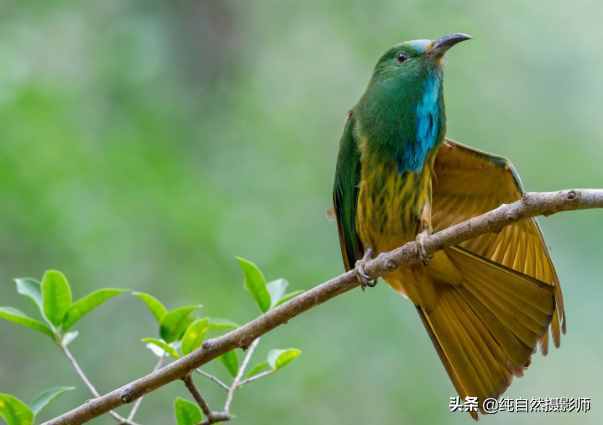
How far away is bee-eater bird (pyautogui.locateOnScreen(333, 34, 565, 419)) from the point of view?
3135 mm

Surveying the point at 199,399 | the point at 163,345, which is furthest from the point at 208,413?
the point at 163,345

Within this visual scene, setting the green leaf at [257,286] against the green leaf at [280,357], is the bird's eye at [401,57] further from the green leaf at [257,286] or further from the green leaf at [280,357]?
the green leaf at [280,357]

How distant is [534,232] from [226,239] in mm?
2946

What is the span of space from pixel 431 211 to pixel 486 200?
20 centimetres

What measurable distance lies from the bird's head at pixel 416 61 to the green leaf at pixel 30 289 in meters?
1.47

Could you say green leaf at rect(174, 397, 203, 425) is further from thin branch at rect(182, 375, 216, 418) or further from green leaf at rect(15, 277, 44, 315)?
green leaf at rect(15, 277, 44, 315)

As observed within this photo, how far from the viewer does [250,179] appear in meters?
6.89

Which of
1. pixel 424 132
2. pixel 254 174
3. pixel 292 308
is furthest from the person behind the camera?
pixel 254 174

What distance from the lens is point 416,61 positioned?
3400mm

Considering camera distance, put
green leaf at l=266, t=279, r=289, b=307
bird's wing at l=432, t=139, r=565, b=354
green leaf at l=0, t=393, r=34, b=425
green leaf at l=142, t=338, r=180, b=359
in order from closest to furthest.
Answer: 1. green leaf at l=0, t=393, r=34, b=425
2. green leaf at l=142, t=338, r=180, b=359
3. green leaf at l=266, t=279, r=289, b=307
4. bird's wing at l=432, t=139, r=565, b=354

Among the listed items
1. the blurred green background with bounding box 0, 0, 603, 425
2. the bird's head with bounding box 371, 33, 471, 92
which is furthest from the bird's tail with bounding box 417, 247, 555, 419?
the blurred green background with bounding box 0, 0, 603, 425

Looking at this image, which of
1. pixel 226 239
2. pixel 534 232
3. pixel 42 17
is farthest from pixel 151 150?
pixel 534 232

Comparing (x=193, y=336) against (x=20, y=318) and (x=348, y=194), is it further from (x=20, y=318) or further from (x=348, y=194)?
(x=348, y=194)

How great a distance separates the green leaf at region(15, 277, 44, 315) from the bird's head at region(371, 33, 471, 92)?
4.82ft
